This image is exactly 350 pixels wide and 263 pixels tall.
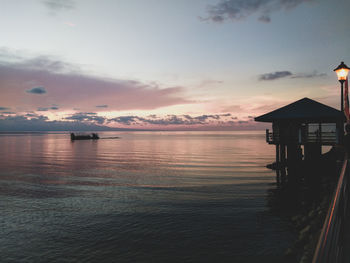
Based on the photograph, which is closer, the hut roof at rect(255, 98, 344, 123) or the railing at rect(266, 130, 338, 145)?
the railing at rect(266, 130, 338, 145)

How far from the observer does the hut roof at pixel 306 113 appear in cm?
2184

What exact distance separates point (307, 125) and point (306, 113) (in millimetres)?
1586

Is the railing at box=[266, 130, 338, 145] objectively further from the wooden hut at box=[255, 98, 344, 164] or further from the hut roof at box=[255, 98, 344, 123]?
the hut roof at box=[255, 98, 344, 123]

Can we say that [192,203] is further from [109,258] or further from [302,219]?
[109,258]

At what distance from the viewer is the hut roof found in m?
21.8

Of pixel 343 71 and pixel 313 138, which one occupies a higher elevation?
pixel 343 71

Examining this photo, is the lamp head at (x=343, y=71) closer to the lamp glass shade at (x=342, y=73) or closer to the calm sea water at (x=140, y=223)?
the lamp glass shade at (x=342, y=73)

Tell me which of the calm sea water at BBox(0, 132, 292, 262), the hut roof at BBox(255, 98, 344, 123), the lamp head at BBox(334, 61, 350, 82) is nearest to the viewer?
the calm sea water at BBox(0, 132, 292, 262)

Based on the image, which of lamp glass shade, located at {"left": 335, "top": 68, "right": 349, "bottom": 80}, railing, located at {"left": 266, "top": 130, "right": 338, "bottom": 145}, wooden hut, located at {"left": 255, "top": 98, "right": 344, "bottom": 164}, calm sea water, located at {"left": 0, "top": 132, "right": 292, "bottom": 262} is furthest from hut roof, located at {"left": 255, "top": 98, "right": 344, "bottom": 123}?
lamp glass shade, located at {"left": 335, "top": 68, "right": 349, "bottom": 80}

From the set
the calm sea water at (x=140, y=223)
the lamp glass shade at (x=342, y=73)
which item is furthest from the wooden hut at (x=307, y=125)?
the lamp glass shade at (x=342, y=73)

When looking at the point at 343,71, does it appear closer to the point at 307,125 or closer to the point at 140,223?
the point at 140,223

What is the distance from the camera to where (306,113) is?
22.6 meters

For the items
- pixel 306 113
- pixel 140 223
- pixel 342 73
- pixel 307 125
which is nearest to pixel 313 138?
pixel 307 125

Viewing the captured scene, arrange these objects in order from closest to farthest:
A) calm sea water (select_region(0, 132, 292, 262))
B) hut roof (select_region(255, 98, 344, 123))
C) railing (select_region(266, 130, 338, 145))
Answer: calm sea water (select_region(0, 132, 292, 262)), railing (select_region(266, 130, 338, 145)), hut roof (select_region(255, 98, 344, 123))
